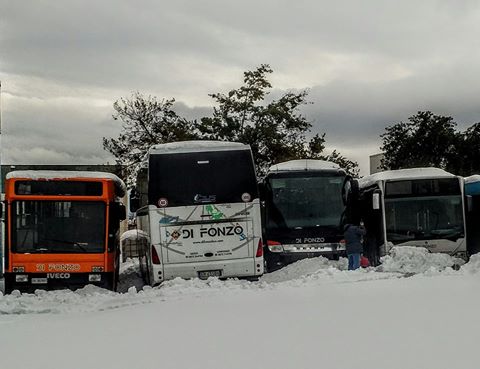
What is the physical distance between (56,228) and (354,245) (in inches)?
297

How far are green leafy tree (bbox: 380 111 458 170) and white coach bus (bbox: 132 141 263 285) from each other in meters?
47.1

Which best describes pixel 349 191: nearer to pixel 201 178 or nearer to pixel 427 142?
pixel 201 178

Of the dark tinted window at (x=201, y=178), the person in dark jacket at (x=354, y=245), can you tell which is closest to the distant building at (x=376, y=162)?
the person in dark jacket at (x=354, y=245)

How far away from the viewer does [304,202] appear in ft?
69.5

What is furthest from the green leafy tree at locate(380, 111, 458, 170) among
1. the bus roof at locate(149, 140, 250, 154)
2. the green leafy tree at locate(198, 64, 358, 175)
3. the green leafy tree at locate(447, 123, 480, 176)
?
the bus roof at locate(149, 140, 250, 154)

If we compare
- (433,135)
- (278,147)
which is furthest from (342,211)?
(433,135)

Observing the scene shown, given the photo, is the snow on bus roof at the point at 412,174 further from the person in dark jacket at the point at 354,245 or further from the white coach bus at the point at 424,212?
the person in dark jacket at the point at 354,245

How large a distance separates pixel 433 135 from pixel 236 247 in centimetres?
4987

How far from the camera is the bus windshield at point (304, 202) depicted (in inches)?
827

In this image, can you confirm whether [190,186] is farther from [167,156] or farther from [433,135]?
[433,135]

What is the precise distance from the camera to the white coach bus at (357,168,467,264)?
2147 cm

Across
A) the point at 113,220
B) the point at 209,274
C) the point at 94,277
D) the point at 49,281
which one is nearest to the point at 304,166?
the point at 209,274

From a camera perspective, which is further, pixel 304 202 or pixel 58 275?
pixel 304 202

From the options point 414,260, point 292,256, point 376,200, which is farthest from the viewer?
point 292,256
